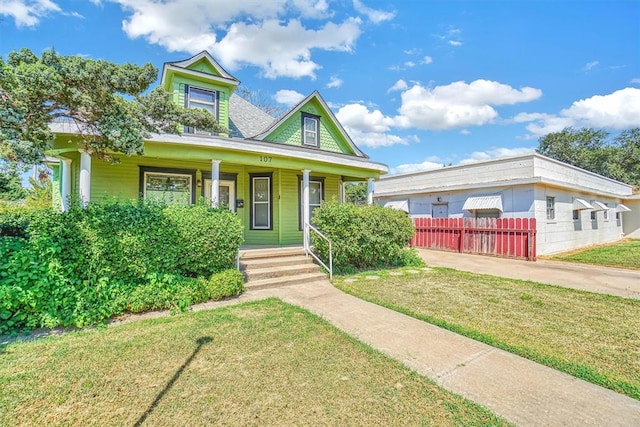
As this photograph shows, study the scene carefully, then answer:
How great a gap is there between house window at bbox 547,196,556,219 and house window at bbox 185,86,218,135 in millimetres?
14071

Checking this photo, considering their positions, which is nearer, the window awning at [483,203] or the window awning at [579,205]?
the window awning at [483,203]

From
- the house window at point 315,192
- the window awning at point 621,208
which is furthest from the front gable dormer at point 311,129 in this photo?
the window awning at point 621,208

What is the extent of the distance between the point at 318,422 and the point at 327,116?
11635mm

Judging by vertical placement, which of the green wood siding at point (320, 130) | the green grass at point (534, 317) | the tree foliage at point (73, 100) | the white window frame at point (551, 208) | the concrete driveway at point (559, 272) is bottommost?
the concrete driveway at point (559, 272)

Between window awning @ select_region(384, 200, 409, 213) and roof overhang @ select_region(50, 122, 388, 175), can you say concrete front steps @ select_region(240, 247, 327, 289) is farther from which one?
window awning @ select_region(384, 200, 409, 213)

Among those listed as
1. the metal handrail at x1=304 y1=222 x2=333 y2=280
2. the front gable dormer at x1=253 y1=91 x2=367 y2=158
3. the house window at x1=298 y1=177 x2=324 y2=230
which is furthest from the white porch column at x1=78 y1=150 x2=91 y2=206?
the house window at x1=298 y1=177 x2=324 y2=230

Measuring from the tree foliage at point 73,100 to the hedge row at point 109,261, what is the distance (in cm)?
120

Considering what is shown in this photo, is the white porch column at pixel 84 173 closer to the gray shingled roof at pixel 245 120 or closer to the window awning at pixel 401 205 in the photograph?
the gray shingled roof at pixel 245 120

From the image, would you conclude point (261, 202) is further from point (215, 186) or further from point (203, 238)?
point (203, 238)

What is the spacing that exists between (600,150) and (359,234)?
129 ft

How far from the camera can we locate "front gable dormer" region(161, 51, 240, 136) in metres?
9.48

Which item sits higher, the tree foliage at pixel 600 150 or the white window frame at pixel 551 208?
the tree foliage at pixel 600 150

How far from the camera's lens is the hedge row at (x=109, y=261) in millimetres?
4215

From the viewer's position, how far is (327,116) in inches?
486
